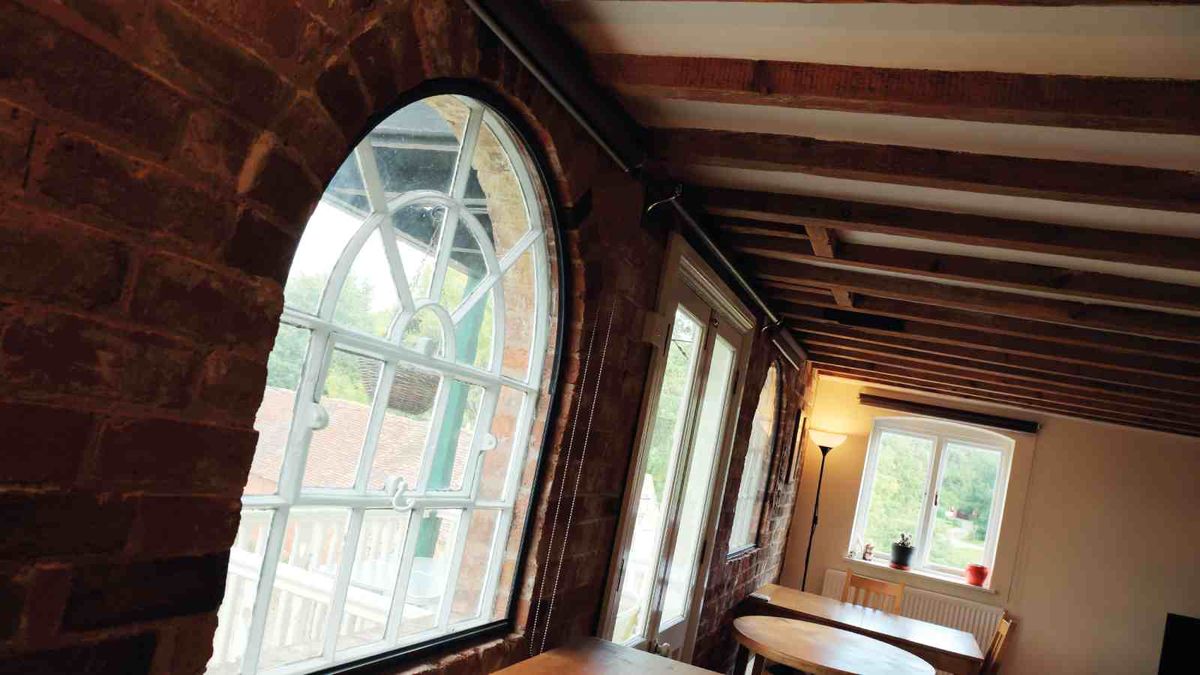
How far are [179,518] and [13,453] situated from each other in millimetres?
295

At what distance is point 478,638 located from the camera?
2.47 metres

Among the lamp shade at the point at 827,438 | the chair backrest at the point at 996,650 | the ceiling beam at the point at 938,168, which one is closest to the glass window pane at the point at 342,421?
the ceiling beam at the point at 938,168

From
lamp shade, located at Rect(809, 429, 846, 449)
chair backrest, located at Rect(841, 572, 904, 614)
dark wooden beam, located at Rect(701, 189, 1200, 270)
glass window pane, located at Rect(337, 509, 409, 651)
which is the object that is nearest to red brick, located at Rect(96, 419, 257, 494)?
glass window pane, located at Rect(337, 509, 409, 651)

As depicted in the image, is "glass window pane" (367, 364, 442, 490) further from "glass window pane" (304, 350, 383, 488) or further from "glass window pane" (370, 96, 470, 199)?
"glass window pane" (370, 96, 470, 199)

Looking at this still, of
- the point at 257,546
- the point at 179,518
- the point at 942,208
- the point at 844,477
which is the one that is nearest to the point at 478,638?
the point at 257,546

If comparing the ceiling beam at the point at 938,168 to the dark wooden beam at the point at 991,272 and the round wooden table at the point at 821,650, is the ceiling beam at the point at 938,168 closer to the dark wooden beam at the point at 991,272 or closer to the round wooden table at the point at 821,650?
the dark wooden beam at the point at 991,272

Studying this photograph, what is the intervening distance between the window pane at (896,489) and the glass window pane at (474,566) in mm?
6784

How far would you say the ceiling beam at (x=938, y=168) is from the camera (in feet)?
7.93

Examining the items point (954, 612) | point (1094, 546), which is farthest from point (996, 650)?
point (1094, 546)

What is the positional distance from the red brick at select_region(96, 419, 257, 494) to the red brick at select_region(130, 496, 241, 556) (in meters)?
0.02

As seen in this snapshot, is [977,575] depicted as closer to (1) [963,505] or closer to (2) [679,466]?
(1) [963,505]

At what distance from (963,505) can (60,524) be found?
840 cm

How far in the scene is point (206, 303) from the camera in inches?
53.3

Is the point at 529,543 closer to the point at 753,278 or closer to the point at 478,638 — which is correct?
the point at 478,638
